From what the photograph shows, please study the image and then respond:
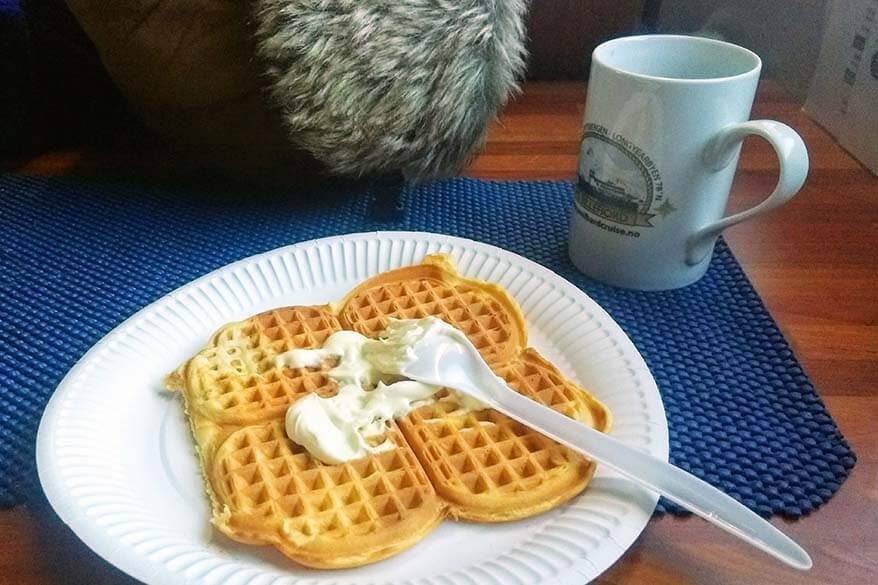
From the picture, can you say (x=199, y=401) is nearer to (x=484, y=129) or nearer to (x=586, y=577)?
(x=586, y=577)

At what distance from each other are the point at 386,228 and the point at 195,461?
31 centimetres

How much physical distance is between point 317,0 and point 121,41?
0.17 meters

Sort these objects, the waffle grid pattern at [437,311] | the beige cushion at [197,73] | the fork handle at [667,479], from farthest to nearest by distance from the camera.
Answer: the beige cushion at [197,73], the waffle grid pattern at [437,311], the fork handle at [667,479]

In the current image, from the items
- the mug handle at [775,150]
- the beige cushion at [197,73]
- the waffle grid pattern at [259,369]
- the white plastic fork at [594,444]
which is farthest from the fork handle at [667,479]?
the beige cushion at [197,73]

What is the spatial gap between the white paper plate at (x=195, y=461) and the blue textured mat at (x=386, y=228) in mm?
45

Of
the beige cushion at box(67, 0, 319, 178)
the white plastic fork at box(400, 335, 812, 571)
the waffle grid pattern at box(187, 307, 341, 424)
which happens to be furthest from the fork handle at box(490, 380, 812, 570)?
the beige cushion at box(67, 0, 319, 178)

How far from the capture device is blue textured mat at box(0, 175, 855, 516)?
0.43 metres

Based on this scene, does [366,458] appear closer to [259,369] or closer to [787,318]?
[259,369]

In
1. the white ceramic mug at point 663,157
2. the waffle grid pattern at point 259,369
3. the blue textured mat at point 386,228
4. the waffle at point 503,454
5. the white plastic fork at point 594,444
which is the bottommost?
the blue textured mat at point 386,228

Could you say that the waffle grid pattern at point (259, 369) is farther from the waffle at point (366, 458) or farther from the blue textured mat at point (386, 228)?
the blue textured mat at point (386, 228)

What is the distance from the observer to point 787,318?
1.85 feet

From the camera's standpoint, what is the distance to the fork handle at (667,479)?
338 mm

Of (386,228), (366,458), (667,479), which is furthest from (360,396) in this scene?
(386,228)

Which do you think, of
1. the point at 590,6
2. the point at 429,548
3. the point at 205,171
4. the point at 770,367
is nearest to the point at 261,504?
the point at 429,548
